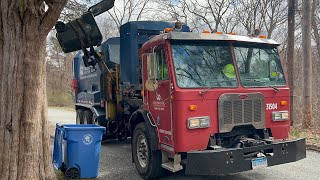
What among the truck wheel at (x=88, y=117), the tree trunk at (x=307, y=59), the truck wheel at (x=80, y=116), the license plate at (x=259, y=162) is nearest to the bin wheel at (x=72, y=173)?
the license plate at (x=259, y=162)

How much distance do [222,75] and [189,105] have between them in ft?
2.82

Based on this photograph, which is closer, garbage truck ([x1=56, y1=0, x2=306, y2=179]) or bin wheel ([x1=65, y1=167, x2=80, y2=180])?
garbage truck ([x1=56, y1=0, x2=306, y2=179])

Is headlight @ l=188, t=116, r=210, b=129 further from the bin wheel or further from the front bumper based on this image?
the bin wheel

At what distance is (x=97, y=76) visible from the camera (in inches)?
377

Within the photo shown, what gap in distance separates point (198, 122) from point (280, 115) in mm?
1631

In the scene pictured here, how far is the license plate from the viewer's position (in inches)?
200

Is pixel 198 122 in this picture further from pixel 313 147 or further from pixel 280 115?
pixel 313 147

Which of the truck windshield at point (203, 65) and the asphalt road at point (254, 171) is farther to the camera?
the asphalt road at point (254, 171)

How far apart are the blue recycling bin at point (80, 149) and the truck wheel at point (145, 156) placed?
0.76 metres

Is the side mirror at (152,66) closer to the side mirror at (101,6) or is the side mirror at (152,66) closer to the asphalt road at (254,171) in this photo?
the asphalt road at (254,171)

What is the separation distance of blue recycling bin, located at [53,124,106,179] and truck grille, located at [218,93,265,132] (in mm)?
2069

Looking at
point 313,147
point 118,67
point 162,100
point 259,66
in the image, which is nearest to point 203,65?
point 162,100

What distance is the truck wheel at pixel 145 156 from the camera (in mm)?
5930

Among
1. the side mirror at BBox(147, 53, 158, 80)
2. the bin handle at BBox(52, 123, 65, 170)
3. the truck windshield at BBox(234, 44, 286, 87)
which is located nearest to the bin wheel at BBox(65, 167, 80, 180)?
the bin handle at BBox(52, 123, 65, 170)
